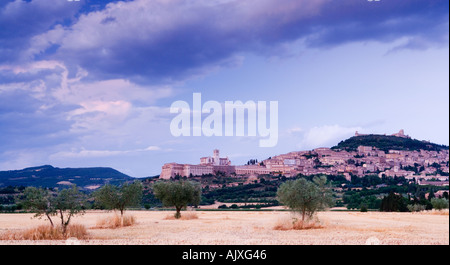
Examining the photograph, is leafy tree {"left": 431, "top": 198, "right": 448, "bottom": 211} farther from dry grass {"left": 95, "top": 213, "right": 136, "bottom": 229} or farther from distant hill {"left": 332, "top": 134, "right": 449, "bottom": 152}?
distant hill {"left": 332, "top": 134, "right": 449, "bottom": 152}

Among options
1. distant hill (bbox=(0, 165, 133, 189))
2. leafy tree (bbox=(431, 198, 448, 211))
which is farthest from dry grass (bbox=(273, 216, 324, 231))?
distant hill (bbox=(0, 165, 133, 189))

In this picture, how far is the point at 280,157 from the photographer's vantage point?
499 feet

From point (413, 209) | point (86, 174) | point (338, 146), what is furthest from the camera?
point (338, 146)

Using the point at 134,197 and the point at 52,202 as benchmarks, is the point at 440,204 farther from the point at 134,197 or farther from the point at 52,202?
the point at 52,202

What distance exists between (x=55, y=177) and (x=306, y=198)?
56.9m

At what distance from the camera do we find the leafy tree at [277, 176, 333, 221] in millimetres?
20750

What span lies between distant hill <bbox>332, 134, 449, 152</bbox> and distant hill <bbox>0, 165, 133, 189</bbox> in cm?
11055

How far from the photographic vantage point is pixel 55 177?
68.6 metres

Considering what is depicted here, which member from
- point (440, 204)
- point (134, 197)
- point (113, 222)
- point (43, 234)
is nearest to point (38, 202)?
point (43, 234)
